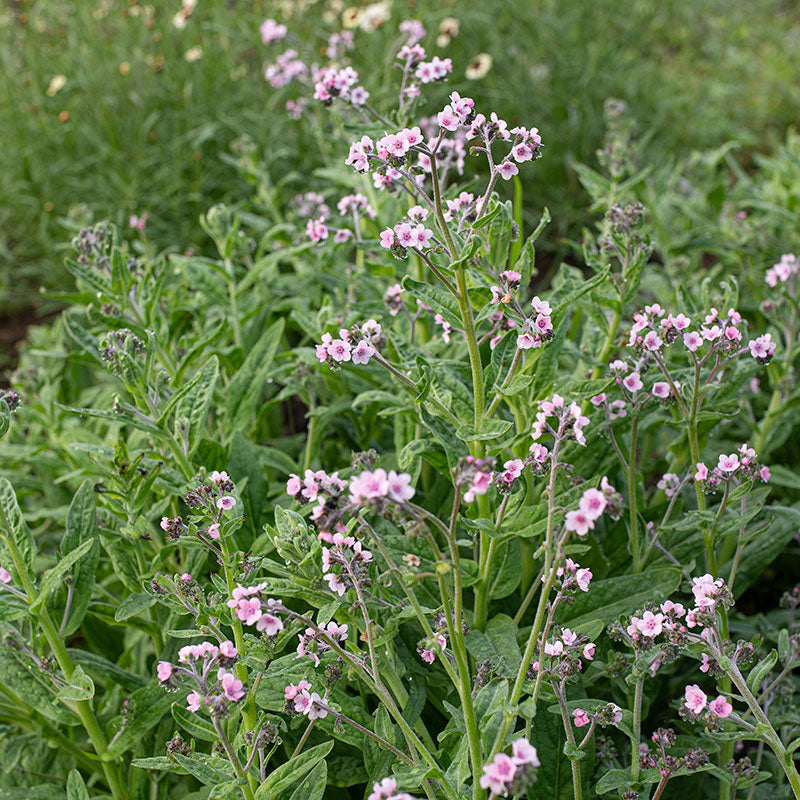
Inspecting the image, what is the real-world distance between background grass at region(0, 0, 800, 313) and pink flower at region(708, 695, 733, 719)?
3694mm

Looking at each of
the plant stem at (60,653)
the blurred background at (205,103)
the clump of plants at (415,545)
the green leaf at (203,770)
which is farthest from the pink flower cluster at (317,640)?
the blurred background at (205,103)

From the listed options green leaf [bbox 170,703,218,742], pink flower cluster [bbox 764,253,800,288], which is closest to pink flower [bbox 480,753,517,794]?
green leaf [bbox 170,703,218,742]

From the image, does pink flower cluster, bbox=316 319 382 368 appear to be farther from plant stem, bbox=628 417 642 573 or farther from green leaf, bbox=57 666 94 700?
green leaf, bbox=57 666 94 700

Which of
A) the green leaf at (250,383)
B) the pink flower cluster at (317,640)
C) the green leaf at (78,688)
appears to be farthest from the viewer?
the green leaf at (250,383)

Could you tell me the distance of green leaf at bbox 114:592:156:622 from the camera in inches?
68.4

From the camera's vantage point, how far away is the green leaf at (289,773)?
1.48m

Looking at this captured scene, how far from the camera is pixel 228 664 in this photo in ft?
4.44

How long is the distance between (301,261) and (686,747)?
2033 millimetres

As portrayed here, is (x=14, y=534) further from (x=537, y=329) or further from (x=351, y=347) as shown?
(x=537, y=329)

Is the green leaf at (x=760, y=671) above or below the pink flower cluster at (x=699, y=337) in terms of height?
below

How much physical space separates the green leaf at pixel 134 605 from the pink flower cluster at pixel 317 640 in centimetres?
41

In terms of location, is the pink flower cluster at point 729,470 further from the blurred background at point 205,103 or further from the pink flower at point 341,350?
the blurred background at point 205,103

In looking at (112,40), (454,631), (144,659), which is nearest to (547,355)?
(454,631)

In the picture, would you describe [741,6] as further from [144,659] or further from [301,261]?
[144,659]
